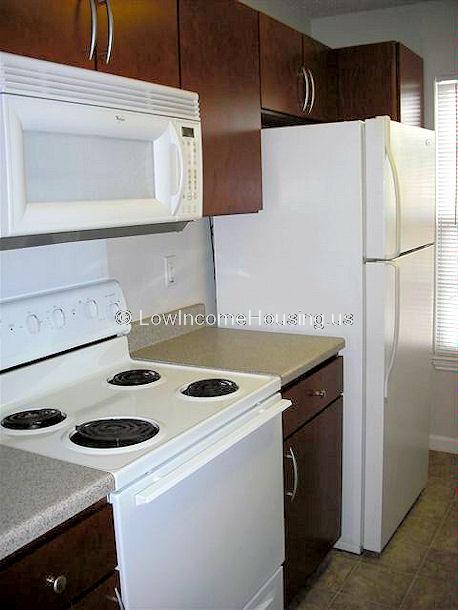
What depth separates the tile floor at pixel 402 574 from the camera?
234 cm

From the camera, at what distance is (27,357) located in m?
1.75

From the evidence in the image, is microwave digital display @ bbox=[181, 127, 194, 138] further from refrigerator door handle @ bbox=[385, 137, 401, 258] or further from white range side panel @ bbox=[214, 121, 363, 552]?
refrigerator door handle @ bbox=[385, 137, 401, 258]

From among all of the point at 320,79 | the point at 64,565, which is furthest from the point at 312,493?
the point at 320,79

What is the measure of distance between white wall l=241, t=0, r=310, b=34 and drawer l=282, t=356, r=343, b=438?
180 cm

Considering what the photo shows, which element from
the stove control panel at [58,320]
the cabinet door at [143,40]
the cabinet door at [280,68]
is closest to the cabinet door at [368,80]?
the cabinet door at [280,68]

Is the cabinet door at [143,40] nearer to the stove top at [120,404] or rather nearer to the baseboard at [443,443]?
the stove top at [120,404]

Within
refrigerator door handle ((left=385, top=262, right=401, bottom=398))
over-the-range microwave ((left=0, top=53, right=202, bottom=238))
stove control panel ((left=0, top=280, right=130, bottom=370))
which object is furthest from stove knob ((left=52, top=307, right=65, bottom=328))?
refrigerator door handle ((left=385, top=262, right=401, bottom=398))

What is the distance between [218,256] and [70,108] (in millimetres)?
1303

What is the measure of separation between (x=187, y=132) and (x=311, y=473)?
1.24 metres

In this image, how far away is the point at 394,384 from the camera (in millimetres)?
2584

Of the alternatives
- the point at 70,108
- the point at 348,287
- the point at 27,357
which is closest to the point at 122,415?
the point at 27,357

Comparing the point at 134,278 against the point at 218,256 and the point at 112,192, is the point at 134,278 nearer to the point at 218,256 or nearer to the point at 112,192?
the point at 218,256

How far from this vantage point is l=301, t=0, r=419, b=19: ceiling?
330 cm

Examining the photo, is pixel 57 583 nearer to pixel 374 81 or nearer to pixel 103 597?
pixel 103 597
